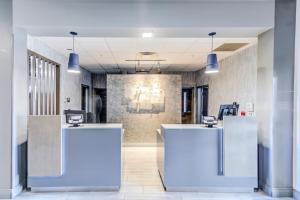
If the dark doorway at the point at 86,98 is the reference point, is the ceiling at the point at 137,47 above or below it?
above

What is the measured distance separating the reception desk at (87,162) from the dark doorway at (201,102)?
6440 millimetres

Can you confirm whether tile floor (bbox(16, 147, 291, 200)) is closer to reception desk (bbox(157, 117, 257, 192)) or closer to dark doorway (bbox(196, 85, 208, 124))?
reception desk (bbox(157, 117, 257, 192))

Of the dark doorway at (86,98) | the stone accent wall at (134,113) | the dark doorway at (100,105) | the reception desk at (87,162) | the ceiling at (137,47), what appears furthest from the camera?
the dark doorway at (100,105)

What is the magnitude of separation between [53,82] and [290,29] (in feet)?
18.2

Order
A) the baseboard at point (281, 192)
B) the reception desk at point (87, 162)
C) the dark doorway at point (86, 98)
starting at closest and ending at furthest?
1. the baseboard at point (281, 192)
2. the reception desk at point (87, 162)
3. the dark doorway at point (86, 98)

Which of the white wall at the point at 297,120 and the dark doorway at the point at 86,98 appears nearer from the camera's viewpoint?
the white wall at the point at 297,120

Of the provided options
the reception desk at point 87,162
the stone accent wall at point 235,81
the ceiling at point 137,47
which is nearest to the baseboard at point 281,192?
the stone accent wall at point 235,81

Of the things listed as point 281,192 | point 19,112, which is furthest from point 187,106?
point 19,112

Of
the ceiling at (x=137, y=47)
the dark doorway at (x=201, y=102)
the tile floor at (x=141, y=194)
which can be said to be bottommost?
the tile floor at (x=141, y=194)

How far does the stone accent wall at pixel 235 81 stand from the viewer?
236 inches

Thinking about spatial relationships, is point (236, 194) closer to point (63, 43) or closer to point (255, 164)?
point (255, 164)

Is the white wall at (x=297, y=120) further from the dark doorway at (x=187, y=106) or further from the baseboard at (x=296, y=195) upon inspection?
the dark doorway at (x=187, y=106)

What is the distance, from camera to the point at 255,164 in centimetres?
414

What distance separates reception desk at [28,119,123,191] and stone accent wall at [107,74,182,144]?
454 cm
